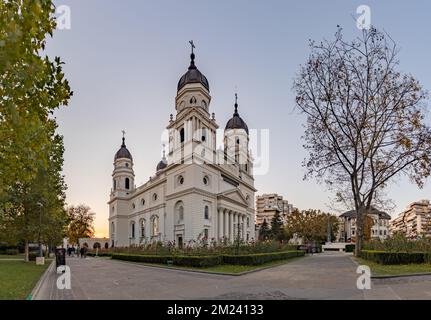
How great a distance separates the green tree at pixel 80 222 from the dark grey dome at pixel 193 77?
1870 inches

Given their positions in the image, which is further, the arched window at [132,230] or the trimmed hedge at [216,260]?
the arched window at [132,230]

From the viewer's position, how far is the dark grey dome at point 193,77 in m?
58.6

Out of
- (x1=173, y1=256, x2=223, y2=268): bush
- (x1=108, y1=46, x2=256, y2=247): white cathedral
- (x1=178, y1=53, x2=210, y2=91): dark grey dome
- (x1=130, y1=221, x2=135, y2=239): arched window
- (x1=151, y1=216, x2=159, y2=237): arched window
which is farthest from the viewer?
(x1=130, y1=221, x2=135, y2=239): arched window

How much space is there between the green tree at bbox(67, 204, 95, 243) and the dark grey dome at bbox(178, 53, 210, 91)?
4750cm

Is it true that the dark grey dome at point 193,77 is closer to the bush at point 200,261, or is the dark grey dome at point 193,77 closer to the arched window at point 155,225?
the arched window at point 155,225

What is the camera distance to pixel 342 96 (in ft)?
87.4

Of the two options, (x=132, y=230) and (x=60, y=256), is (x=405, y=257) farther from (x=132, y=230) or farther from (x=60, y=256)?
(x=132, y=230)

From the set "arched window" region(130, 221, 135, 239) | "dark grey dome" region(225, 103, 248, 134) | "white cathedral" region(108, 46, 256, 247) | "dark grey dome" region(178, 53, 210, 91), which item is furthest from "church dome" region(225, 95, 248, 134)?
"arched window" region(130, 221, 135, 239)

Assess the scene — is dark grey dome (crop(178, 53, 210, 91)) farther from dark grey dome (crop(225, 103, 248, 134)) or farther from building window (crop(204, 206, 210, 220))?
building window (crop(204, 206, 210, 220))

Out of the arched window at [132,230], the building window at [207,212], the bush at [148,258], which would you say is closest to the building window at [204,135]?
the building window at [207,212]

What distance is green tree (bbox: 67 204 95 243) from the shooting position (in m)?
89.1

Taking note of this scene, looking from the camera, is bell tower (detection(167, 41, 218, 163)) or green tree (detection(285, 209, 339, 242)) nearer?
bell tower (detection(167, 41, 218, 163))
